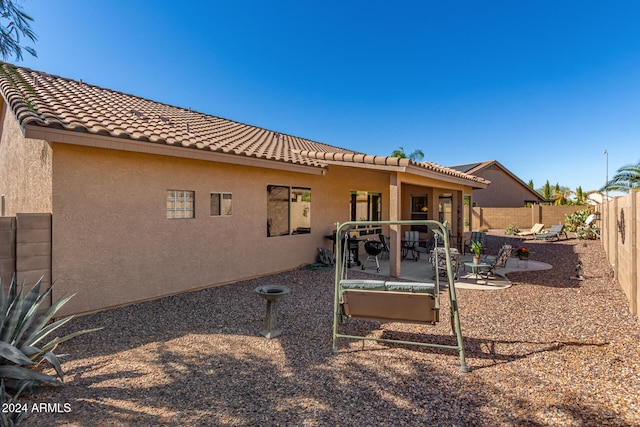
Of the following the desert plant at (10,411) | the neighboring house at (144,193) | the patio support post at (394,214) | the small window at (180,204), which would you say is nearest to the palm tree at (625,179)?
the neighboring house at (144,193)

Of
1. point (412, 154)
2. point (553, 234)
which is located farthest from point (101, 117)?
point (412, 154)

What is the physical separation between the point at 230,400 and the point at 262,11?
15.2 m

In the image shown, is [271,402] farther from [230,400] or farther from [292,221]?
[292,221]

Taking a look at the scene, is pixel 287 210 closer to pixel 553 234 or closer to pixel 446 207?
pixel 446 207

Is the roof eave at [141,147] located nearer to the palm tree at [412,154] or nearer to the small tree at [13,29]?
the small tree at [13,29]

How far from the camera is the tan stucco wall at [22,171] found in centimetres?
602

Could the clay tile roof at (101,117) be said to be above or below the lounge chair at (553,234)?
above

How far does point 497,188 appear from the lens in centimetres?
3241

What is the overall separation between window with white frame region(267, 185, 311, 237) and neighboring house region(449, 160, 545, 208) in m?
23.2

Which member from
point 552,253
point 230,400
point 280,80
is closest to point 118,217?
point 230,400

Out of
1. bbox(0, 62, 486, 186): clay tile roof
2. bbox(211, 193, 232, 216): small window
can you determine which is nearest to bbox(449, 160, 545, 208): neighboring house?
bbox(0, 62, 486, 186): clay tile roof

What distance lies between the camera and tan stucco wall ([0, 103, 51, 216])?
19.7ft

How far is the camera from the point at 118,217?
6.40m

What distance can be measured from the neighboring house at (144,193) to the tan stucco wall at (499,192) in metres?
23.2
